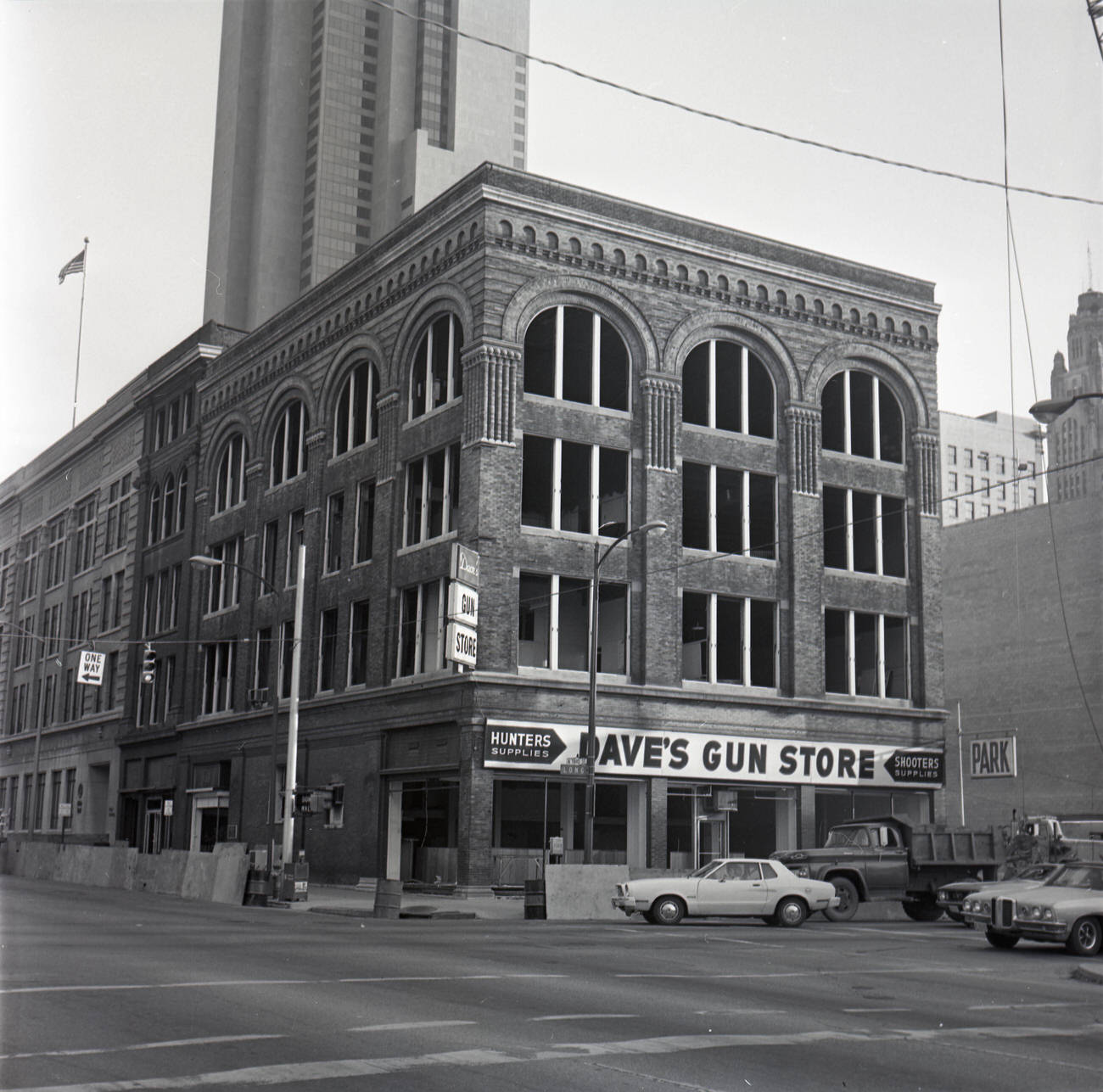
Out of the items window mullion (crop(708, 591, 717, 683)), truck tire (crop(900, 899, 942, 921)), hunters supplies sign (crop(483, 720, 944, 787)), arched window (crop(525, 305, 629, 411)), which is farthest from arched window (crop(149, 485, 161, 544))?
truck tire (crop(900, 899, 942, 921))

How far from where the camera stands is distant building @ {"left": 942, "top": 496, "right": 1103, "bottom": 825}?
221 feet

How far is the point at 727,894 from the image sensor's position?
28.0 metres

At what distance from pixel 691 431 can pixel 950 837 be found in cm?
1514

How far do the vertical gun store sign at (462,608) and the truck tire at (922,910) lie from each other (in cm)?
1200

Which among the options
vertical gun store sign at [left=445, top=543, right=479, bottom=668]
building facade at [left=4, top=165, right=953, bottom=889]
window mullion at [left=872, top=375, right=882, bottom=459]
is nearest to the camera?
vertical gun store sign at [left=445, top=543, right=479, bottom=668]

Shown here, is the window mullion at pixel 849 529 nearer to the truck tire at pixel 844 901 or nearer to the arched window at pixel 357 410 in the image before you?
the arched window at pixel 357 410

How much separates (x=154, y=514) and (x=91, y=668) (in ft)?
32.0

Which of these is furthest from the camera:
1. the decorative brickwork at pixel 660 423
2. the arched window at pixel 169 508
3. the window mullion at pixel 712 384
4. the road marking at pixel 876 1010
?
the arched window at pixel 169 508

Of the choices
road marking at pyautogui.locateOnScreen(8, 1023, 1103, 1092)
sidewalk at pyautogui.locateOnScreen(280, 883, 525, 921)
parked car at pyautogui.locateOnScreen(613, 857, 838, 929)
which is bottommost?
sidewalk at pyautogui.locateOnScreen(280, 883, 525, 921)

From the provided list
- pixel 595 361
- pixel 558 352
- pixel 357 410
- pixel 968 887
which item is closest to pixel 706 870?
pixel 968 887

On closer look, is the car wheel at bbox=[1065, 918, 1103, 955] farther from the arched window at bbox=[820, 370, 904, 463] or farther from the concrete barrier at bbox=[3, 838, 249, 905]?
the arched window at bbox=[820, 370, 904, 463]

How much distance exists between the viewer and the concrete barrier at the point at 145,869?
36.8 m

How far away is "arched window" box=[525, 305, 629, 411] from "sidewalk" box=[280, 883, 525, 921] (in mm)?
13993

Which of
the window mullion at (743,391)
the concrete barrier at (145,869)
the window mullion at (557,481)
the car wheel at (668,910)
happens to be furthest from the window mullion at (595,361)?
the car wheel at (668,910)
